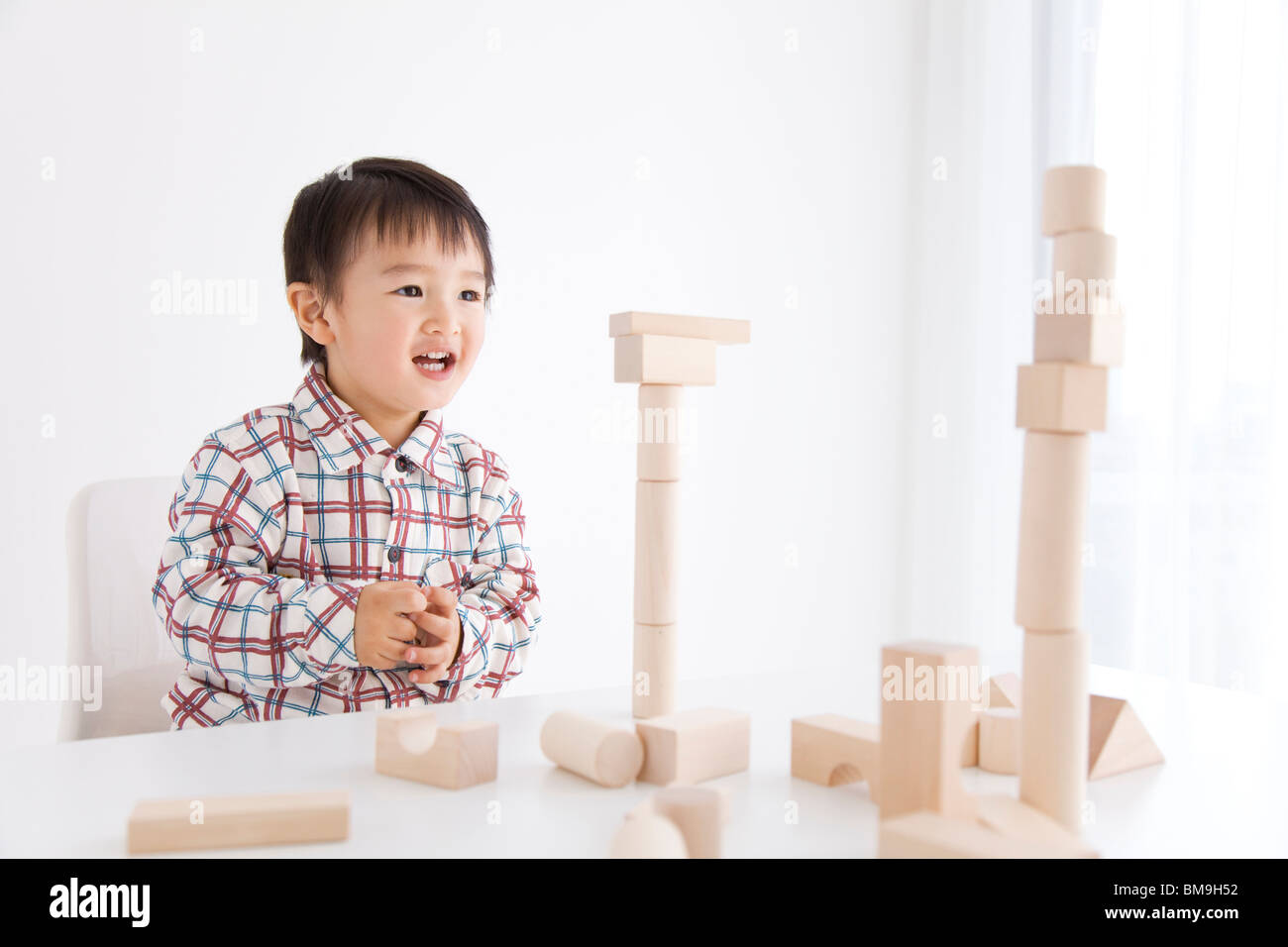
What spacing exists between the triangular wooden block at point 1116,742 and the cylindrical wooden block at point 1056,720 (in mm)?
166

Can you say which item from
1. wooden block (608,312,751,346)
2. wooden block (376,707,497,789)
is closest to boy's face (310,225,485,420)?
wooden block (608,312,751,346)

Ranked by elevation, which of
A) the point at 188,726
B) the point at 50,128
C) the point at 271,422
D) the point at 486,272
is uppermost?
the point at 50,128

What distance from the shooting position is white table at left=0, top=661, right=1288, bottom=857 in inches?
22.5

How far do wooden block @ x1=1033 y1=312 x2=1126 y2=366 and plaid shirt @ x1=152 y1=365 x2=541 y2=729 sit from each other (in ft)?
2.07

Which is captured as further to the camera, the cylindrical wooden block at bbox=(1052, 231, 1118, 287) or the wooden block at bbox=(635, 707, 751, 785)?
the wooden block at bbox=(635, 707, 751, 785)

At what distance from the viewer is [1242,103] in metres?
2.08

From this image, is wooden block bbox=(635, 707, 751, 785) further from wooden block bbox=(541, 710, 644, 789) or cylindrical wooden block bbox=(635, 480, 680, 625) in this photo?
cylindrical wooden block bbox=(635, 480, 680, 625)

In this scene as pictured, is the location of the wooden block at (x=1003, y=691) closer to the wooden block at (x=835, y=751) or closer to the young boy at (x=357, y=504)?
the wooden block at (x=835, y=751)

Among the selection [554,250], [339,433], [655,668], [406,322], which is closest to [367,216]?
[406,322]

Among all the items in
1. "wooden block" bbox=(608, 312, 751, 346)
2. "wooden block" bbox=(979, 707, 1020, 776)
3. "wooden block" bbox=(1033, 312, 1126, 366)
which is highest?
"wooden block" bbox=(608, 312, 751, 346)

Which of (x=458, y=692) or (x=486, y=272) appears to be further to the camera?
(x=486, y=272)
